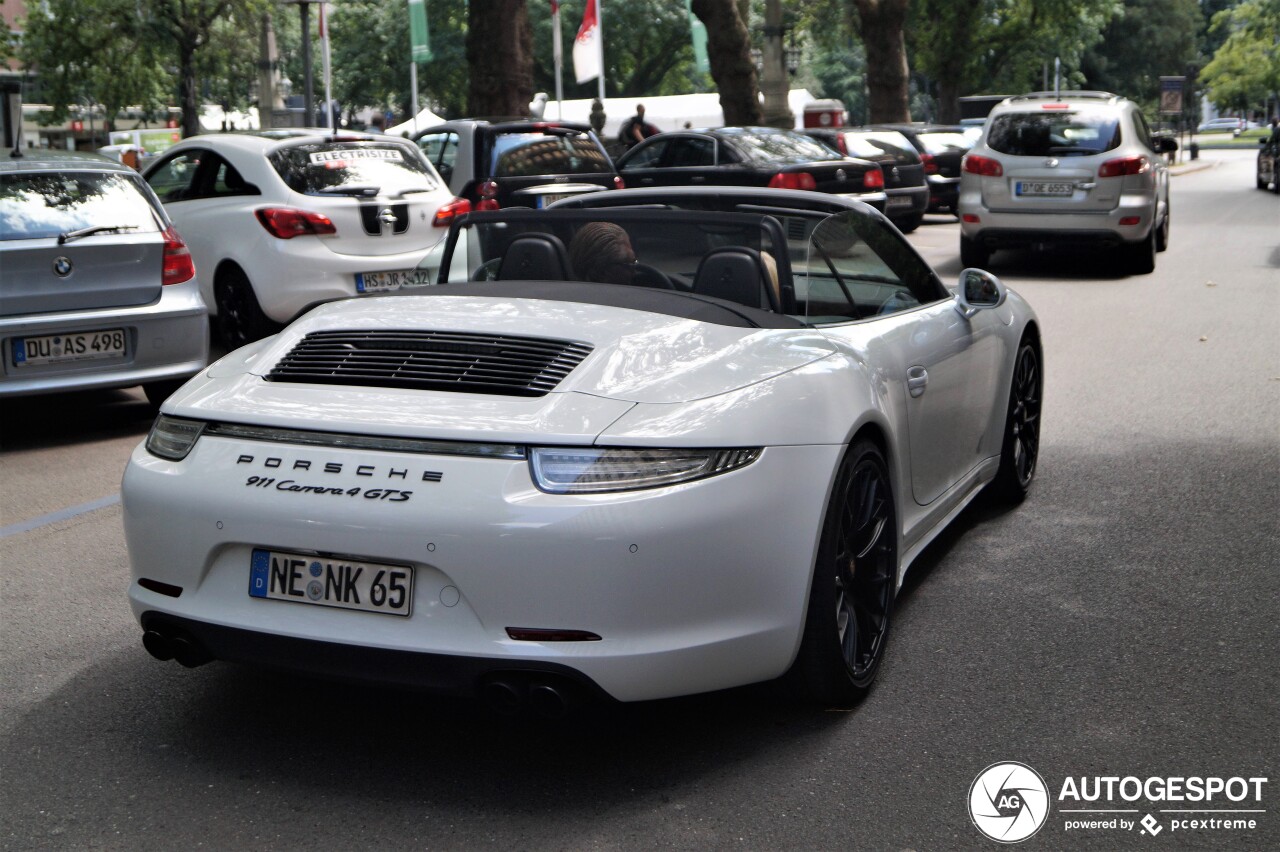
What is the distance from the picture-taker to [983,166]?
16297 millimetres

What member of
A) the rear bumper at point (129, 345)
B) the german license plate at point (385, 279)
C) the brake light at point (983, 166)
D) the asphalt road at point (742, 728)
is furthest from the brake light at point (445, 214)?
the brake light at point (983, 166)

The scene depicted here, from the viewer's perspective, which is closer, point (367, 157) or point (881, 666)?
point (881, 666)

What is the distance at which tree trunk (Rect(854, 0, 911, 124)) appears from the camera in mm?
36594

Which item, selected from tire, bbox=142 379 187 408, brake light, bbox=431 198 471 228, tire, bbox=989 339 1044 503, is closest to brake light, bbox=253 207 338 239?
brake light, bbox=431 198 471 228

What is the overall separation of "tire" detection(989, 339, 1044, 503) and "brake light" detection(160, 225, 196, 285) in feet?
14.9

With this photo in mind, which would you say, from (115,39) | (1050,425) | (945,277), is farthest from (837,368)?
(115,39)

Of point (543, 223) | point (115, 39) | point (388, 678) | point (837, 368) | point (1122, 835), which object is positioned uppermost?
point (115, 39)

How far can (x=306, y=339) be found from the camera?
410 centimetres

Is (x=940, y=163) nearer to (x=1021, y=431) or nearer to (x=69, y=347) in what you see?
(x=69, y=347)

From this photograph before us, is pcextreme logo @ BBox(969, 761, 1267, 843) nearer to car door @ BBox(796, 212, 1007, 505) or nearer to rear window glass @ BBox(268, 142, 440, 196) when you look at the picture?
car door @ BBox(796, 212, 1007, 505)

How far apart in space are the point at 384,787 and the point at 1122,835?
1.64 m

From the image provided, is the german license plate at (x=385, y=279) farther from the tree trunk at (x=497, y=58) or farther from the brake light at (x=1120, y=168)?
the tree trunk at (x=497, y=58)

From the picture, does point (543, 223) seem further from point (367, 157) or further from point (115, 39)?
point (115, 39)

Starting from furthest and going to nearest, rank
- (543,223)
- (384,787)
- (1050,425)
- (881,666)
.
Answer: (1050,425), (543,223), (881,666), (384,787)
